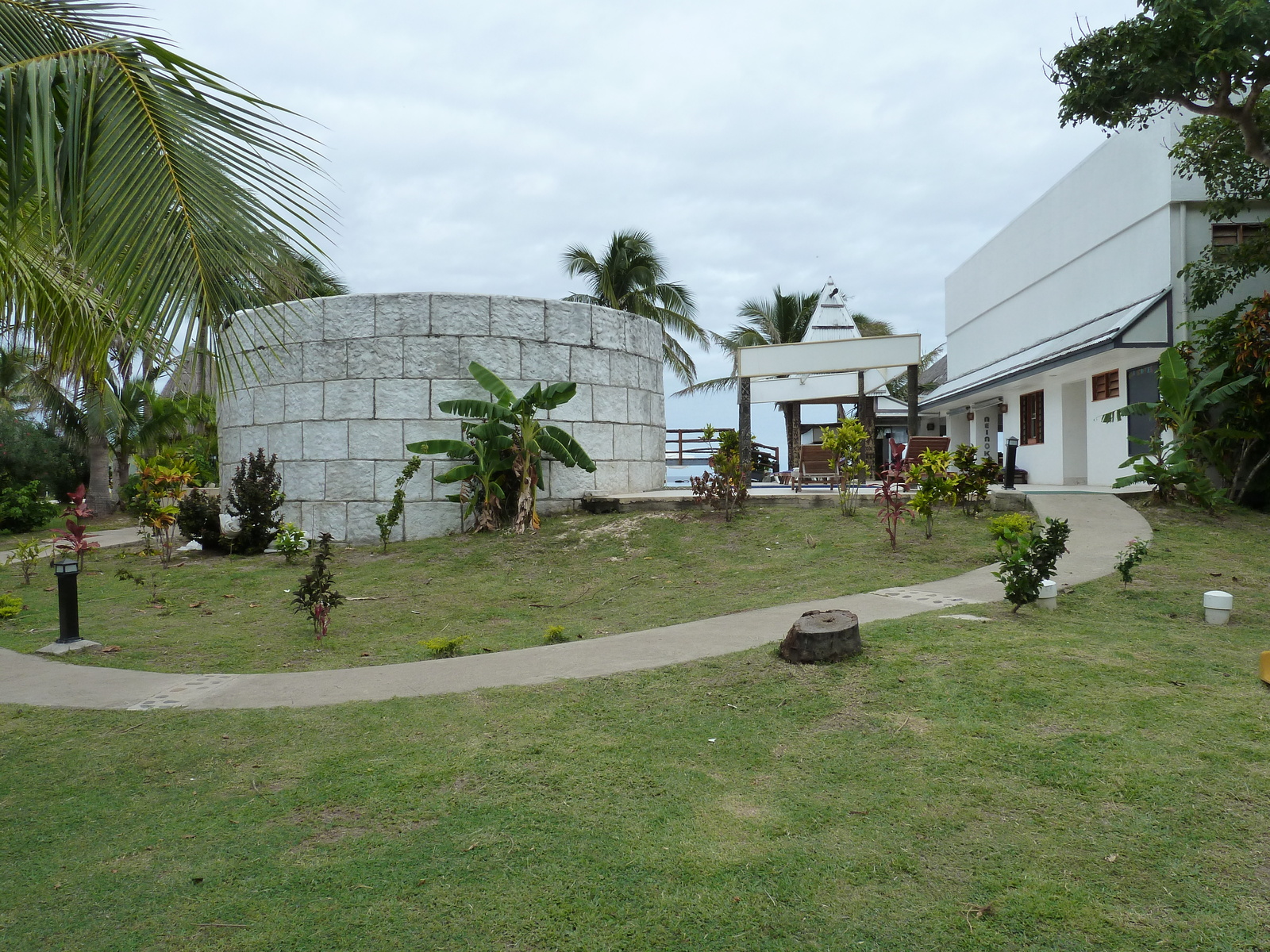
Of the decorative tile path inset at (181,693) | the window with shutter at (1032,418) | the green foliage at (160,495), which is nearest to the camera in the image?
the decorative tile path inset at (181,693)

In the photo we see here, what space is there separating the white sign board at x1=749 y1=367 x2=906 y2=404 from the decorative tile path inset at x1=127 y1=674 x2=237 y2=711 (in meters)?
16.3

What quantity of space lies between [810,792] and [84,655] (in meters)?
6.58

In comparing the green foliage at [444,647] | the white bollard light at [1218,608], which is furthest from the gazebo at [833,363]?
the green foliage at [444,647]

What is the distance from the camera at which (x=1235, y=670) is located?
5.23 meters

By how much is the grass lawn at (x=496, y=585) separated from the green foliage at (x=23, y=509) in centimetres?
817

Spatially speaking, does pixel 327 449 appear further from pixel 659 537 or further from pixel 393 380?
pixel 659 537

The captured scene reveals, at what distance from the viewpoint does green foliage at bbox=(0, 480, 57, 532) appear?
789 inches

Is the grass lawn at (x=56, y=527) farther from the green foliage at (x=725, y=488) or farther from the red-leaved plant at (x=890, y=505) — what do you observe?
the red-leaved plant at (x=890, y=505)

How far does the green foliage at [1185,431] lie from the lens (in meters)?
12.0

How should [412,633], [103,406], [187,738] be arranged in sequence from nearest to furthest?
[187,738], [412,633], [103,406]

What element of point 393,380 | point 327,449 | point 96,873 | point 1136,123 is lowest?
point 96,873

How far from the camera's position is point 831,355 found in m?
16.7

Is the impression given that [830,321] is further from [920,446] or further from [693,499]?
[693,499]

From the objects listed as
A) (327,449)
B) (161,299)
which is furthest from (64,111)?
Result: (327,449)
